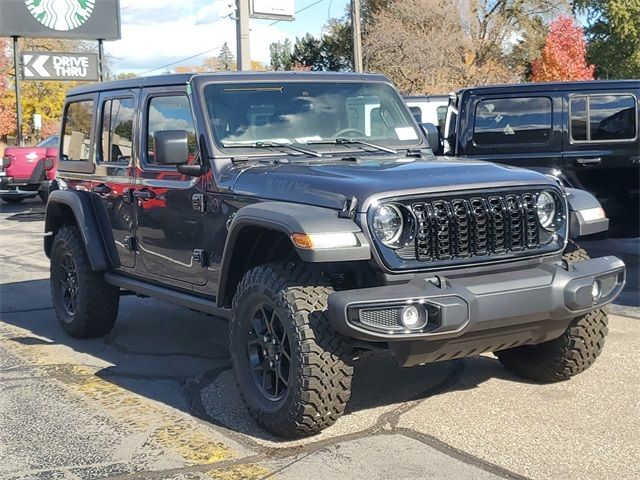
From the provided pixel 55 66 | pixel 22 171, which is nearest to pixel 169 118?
pixel 22 171

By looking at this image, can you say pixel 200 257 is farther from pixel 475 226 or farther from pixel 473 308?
pixel 473 308

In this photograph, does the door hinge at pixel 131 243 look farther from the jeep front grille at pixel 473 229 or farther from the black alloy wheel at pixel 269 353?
the jeep front grille at pixel 473 229

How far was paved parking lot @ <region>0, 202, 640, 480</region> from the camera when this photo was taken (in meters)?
3.95

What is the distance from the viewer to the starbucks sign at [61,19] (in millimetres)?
24297

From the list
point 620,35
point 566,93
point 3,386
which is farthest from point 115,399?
Result: point 620,35

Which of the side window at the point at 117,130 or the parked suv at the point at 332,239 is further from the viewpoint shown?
the side window at the point at 117,130

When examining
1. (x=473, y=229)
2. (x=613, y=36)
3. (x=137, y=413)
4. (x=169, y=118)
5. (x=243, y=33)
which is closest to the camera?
(x=473, y=229)

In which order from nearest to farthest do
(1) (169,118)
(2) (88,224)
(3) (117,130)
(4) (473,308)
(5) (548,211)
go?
1. (4) (473,308)
2. (5) (548,211)
3. (1) (169,118)
4. (3) (117,130)
5. (2) (88,224)

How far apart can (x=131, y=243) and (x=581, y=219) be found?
3.08 m

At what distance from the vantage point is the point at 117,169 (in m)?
6.07

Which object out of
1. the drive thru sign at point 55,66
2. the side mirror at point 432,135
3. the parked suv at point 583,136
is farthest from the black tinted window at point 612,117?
the drive thru sign at point 55,66

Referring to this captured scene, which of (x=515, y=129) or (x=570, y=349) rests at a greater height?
(x=515, y=129)

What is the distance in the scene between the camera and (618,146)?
848 cm

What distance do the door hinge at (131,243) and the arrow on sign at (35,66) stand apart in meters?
19.3
